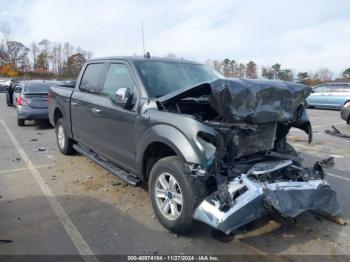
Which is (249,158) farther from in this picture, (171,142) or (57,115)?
(57,115)

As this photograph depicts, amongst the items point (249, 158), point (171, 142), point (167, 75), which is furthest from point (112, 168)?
point (249, 158)

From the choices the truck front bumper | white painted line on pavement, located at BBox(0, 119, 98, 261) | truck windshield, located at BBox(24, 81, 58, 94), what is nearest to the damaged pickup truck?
the truck front bumper

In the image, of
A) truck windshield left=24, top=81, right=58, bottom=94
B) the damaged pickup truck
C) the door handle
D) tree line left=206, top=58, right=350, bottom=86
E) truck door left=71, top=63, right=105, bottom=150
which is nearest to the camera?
the damaged pickup truck

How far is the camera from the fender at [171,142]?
345 centimetres

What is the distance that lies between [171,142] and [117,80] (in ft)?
5.71

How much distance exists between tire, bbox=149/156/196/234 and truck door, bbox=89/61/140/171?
25.3 inches

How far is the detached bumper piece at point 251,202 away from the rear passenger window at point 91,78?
2.99m

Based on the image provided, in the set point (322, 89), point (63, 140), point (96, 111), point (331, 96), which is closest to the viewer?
point (96, 111)

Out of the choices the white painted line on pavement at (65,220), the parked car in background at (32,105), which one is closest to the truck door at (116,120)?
the white painted line on pavement at (65,220)

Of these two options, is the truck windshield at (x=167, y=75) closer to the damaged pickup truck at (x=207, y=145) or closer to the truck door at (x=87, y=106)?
the damaged pickup truck at (x=207, y=145)

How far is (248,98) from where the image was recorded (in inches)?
146

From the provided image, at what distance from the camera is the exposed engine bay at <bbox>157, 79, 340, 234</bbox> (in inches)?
131

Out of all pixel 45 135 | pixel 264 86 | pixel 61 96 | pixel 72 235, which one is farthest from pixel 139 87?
pixel 45 135

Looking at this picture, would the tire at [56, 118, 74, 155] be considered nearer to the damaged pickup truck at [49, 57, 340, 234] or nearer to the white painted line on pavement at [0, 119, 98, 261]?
the white painted line on pavement at [0, 119, 98, 261]
